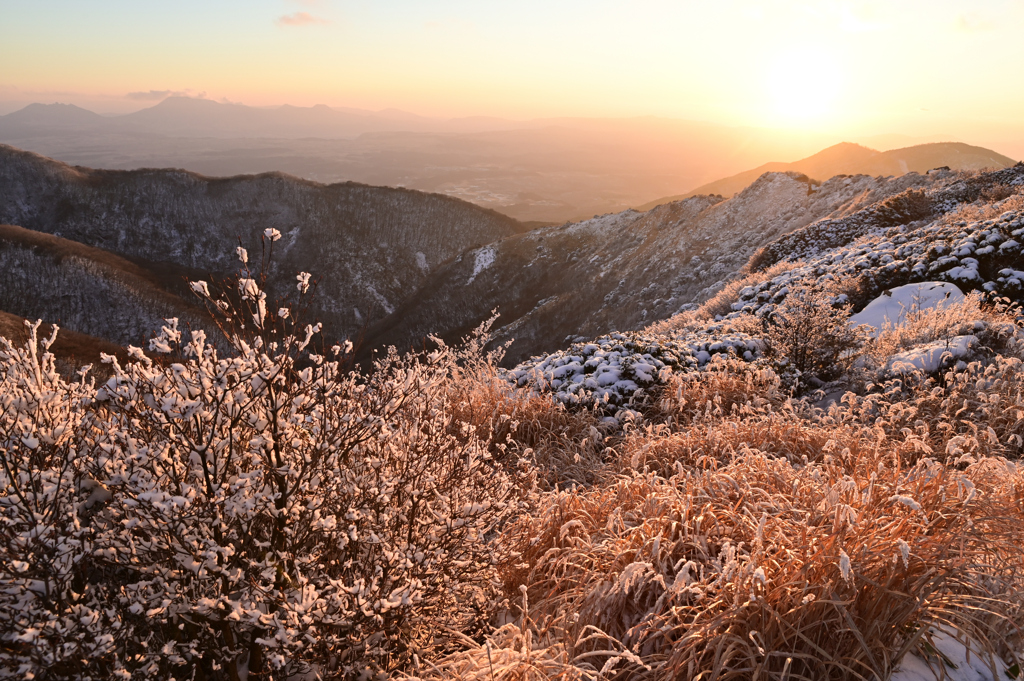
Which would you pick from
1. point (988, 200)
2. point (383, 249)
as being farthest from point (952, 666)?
point (383, 249)

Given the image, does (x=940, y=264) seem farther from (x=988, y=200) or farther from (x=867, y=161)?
(x=867, y=161)

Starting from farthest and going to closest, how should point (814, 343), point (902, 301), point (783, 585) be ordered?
point (902, 301), point (814, 343), point (783, 585)

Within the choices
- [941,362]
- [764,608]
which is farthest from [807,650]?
[941,362]

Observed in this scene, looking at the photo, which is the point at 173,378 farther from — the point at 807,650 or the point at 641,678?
the point at 807,650

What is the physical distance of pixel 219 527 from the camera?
1946 millimetres

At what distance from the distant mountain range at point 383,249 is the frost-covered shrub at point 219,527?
57 centimetres

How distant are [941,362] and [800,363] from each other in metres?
1.89

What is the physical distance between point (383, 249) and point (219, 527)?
74.6m

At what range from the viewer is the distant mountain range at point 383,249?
26.3 metres

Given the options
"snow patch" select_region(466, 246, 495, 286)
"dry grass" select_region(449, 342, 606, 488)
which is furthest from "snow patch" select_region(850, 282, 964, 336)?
"snow patch" select_region(466, 246, 495, 286)

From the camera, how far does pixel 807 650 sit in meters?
1.96

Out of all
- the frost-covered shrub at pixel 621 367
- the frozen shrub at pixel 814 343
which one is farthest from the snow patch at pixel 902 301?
the frost-covered shrub at pixel 621 367

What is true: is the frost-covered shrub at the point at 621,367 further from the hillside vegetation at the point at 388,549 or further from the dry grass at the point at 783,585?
the dry grass at the point at 783,585

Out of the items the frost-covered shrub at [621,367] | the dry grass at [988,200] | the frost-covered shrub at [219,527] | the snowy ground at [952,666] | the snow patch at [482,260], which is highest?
the dry grass at [988,200]
